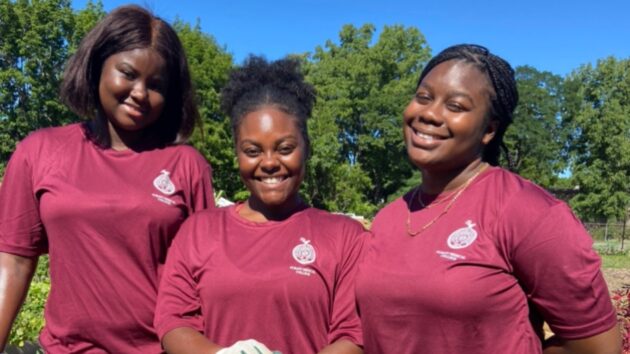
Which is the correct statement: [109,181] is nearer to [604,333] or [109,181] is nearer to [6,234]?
[6,234]

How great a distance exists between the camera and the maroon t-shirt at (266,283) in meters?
2.58

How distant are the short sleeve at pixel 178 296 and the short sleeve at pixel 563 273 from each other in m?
1.16

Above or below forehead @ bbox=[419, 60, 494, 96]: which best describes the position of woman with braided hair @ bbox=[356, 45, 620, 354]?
below

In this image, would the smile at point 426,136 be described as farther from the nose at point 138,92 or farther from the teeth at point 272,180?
the nose at point 138,92

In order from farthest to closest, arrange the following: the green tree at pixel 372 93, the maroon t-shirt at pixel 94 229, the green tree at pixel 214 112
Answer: the green tree at pixel 372 93
the green tree at pixel 214 112
the maroon t-shirt at pixel 94 229

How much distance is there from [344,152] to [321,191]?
10.1 metres

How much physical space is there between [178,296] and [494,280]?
1140 mm

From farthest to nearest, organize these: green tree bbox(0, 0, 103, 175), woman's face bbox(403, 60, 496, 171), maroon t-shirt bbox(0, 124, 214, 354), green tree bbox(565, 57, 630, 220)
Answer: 1. green tree bbox(565, 57, 630, 220)
2. green tree bbox(0, 0, 103, 175)
3. maroon t-shirt bbox(0, 124, 214, 354)
4. woman's face bbox(403, 60, 496, 171)

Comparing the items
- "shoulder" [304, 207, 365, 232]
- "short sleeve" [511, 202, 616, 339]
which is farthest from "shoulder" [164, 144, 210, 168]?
"short sleeve" [511, 202, 616, 339]

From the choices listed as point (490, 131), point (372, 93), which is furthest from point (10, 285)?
point (372, 93)

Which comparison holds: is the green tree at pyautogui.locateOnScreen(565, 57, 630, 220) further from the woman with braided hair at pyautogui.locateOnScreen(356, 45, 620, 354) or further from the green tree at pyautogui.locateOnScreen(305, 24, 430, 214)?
the woman with braided hair at pyautogui.locateOnScreen(356, 45, 620, 354)

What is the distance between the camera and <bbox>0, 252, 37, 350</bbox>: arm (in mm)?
2912

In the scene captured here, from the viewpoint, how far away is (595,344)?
2303 millimetres

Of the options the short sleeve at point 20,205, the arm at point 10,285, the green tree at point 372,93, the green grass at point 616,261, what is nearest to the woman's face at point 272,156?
the short sleeve at point 20,205
